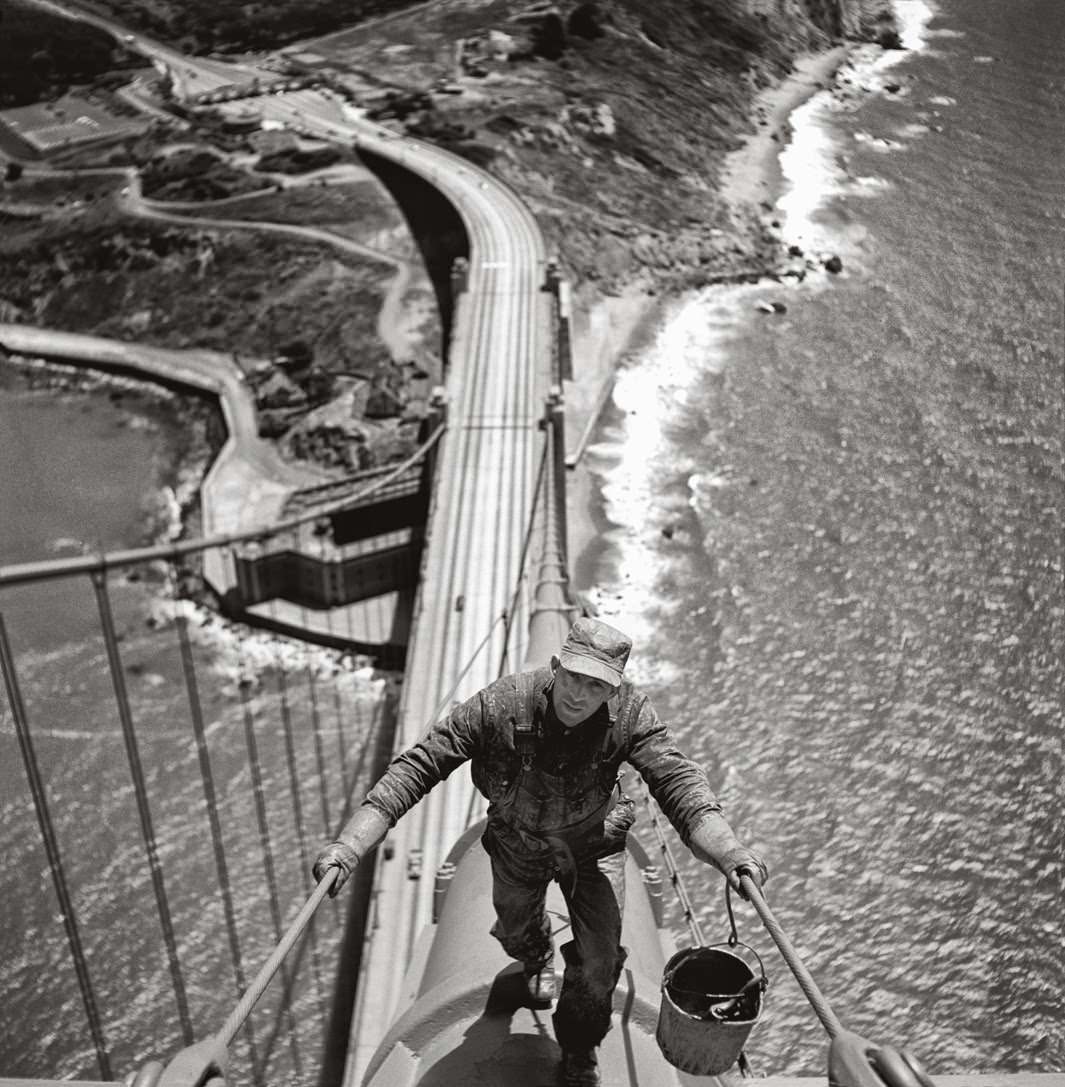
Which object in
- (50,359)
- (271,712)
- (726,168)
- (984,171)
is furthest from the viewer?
(726,168)

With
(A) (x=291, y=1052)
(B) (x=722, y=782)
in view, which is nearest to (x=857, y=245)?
(B) (x=722, y=782)

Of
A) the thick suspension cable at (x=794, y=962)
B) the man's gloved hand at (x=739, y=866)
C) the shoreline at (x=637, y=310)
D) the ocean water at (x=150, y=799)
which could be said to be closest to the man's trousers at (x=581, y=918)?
the man's gloved hand at (x=739, y=866)

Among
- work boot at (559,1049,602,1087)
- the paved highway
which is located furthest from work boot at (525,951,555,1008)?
the paved highway

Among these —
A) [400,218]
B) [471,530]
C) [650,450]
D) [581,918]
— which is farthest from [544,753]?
[400,218]

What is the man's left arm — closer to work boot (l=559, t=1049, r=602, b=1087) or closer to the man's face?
the man's face

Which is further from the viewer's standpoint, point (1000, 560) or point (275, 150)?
point (275, 150)

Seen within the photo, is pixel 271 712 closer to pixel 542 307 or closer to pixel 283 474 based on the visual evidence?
pixel 283 474
